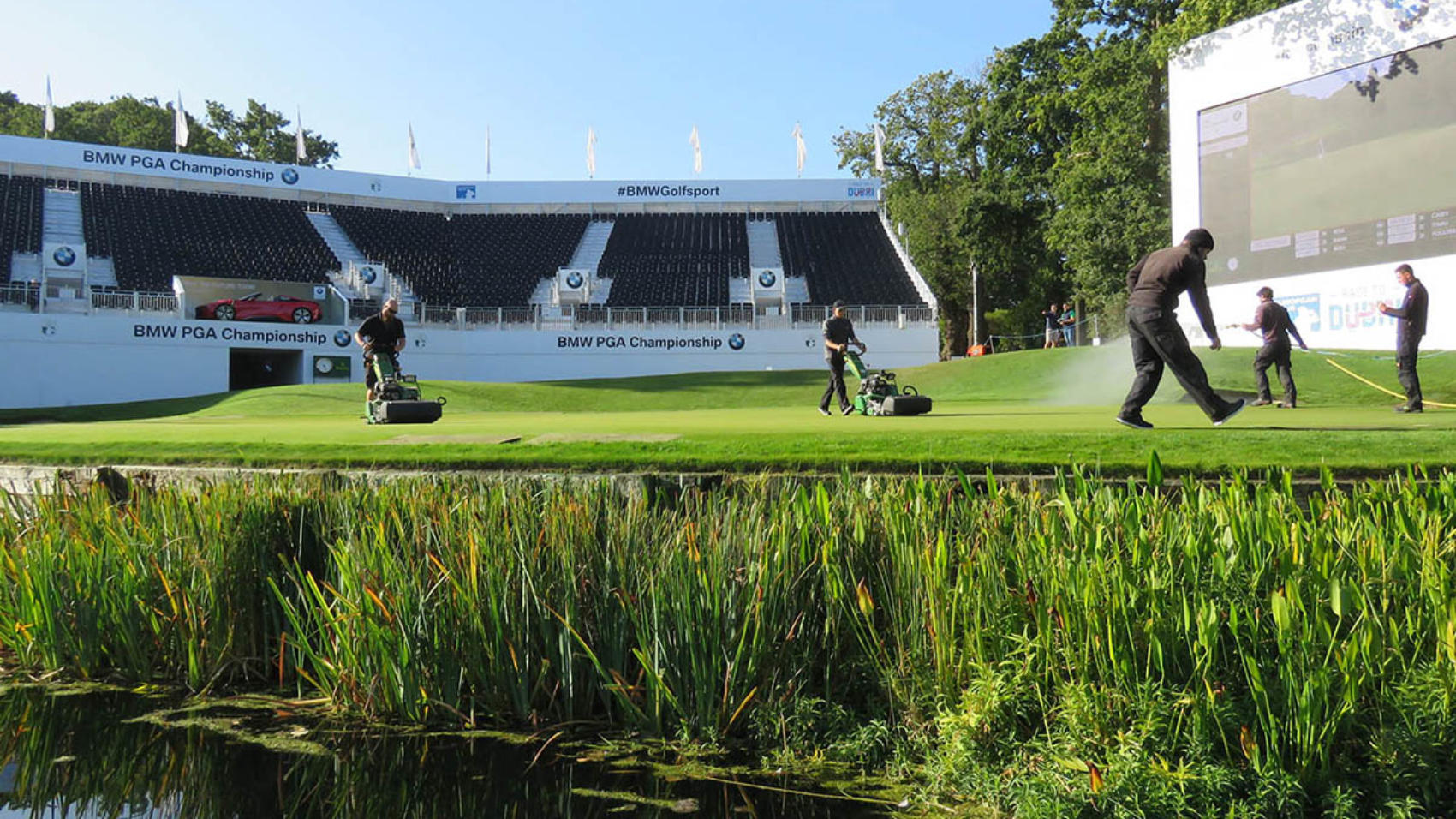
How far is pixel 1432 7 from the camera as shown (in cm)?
2012

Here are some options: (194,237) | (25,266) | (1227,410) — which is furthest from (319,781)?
(194,237)

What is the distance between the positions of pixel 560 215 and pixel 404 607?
50862mm

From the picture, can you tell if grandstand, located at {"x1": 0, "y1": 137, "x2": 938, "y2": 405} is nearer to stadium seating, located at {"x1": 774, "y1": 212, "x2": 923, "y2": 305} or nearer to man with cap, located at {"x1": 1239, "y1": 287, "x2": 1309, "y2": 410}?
stadium seating, located at {"x1": 774, "y1": 212, "x2": 923, "y2": 305}

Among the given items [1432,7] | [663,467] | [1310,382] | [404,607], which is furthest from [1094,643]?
[1432,7]

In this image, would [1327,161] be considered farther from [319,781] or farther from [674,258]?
[674,258]

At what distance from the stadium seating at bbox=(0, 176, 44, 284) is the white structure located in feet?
126

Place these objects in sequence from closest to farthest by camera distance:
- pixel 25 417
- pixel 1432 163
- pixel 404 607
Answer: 1. pixel 404 607
2. pixel 1432 163
3. pixel 25 417

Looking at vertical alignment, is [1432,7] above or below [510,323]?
above

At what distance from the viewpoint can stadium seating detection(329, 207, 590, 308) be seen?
47000 mm

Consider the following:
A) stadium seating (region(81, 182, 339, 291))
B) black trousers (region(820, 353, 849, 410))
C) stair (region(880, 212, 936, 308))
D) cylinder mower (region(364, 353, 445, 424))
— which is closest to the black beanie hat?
black trousers (region(820, 353, 849, 410))

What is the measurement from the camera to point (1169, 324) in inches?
388

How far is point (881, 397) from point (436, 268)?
1458 inches

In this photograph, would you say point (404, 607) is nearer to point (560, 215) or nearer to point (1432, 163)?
point (1432, 163)

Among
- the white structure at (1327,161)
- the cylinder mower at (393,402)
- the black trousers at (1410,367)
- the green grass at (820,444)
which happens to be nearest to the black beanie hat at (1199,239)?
the green grass at (820,444)
